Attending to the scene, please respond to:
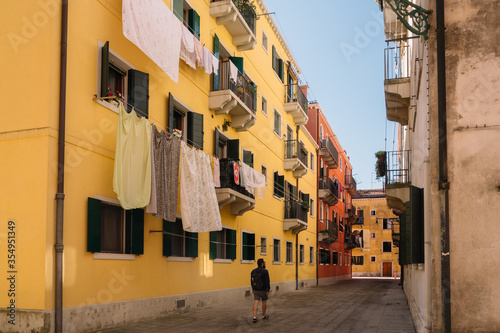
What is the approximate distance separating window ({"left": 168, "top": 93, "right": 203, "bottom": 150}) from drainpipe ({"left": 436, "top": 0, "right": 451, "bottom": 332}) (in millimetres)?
8616

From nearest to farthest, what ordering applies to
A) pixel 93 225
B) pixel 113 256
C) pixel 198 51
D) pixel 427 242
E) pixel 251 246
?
pixel 427 242 → pixel 93 225 → pixel 113 256 → pixel 198 51 → pixel 251 246

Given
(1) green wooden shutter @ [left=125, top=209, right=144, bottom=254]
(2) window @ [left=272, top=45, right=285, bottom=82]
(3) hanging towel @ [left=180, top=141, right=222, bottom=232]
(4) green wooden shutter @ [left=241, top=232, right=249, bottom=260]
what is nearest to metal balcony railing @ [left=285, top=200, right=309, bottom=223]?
(2) window @ [left=272, top=45, right=285, bottom=82]

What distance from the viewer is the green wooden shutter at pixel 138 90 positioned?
13.2 m

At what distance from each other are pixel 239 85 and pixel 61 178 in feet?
34.5

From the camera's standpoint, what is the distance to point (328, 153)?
133 ft

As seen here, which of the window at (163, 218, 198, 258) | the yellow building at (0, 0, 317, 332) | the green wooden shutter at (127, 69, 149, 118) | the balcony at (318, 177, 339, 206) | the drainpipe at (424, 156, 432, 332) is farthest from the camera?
the balcony at (318, 177, 339, 206)

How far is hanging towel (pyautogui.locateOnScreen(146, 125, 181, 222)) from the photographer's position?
12.5 m

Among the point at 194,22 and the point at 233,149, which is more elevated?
the point at 194,22

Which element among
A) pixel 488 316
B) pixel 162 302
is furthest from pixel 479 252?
pixel 162 302

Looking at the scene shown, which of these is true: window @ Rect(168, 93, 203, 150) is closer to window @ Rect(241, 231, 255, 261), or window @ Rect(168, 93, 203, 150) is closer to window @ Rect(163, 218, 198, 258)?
window @ Rect(163, 218, 198, 258)

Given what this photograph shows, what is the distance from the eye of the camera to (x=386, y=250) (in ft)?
223

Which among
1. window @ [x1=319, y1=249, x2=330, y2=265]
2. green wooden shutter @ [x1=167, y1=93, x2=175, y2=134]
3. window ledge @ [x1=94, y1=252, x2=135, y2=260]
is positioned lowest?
window @ [x1=319, y1=249, x2=330, y2=265]

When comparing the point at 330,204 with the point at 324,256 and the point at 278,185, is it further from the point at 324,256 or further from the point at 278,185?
the point at 278,185

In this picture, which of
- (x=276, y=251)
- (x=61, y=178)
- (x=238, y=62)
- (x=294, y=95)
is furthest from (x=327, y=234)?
(x=61, y=178)
